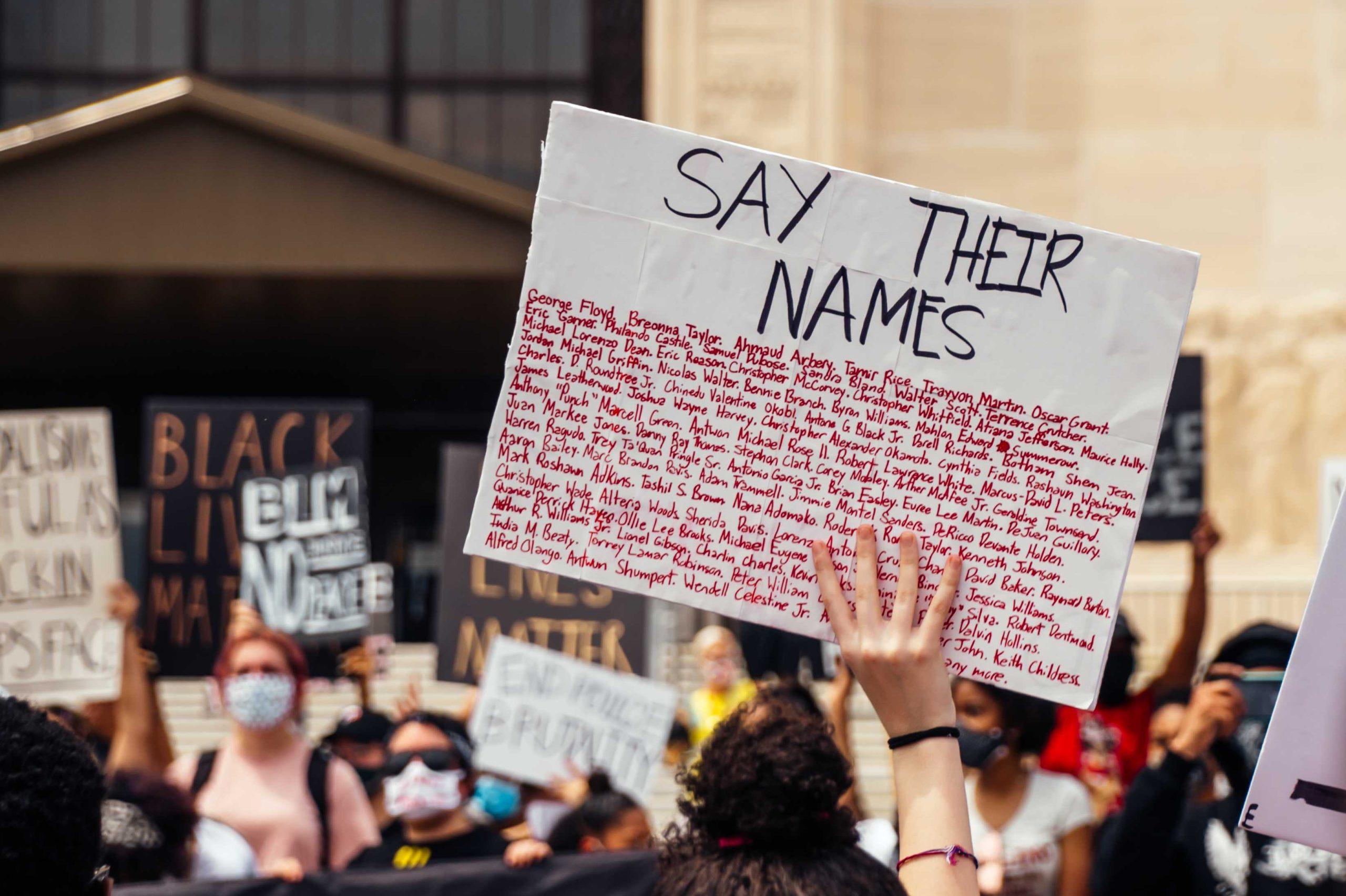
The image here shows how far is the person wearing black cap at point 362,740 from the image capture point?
17.7 feet

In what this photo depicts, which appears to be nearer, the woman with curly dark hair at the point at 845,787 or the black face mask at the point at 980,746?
the woman with curly dark hair at the point at 845,787

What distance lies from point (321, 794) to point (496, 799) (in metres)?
0.82

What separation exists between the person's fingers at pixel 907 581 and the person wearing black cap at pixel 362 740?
3540mm

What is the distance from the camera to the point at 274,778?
14.6 ft

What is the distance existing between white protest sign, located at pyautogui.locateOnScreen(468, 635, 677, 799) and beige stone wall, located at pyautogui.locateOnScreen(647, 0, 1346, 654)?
6883 mm

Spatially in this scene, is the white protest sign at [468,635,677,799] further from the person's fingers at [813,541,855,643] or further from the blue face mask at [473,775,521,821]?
the person's fingers at [813,541,855,643]

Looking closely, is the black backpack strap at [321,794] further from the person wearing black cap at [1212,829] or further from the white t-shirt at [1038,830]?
the person wearing black cap at [1212,829]

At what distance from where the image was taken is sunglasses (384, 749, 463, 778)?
4293mm

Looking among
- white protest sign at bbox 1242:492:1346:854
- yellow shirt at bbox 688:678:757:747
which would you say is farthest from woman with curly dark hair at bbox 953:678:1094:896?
yellow shirt at bbox 688:678:757:747

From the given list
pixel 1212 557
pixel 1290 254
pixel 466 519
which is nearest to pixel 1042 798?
pixel 466 519

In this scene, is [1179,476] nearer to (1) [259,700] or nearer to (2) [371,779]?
(2) [371,779]

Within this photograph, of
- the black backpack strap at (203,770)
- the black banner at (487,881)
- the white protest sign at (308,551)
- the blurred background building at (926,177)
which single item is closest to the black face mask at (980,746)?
the black banner at (487,881)

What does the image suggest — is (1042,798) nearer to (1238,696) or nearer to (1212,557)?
(1238,696)

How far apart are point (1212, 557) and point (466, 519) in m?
6.83
